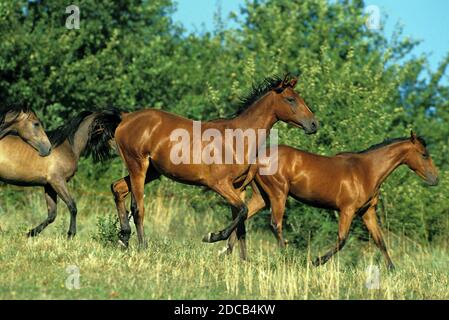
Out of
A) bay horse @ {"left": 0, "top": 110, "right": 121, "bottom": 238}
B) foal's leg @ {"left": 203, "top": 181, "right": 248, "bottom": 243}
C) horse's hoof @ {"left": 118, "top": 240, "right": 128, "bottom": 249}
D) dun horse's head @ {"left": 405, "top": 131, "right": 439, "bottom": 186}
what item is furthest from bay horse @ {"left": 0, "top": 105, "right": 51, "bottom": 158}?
dun horse's head @ {"left": 405, "top": 131, "right": 439, "bottom": 186}

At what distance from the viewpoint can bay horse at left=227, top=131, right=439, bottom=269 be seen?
11.9 m

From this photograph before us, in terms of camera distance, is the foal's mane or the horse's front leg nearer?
the horse's front leg

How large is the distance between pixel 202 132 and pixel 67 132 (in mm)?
2857

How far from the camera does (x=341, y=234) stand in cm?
1159

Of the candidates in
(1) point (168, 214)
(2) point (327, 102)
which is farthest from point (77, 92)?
(2) point (327, 102)

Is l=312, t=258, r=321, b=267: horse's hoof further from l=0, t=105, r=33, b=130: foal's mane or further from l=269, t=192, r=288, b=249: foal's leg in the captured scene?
l=0, t=105, r=33, b=130: foal's mane

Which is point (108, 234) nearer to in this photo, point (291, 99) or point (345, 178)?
point (291, 99)

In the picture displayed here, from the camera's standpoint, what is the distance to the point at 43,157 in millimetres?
12547

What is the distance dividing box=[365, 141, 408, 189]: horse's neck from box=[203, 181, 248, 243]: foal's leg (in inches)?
89.9

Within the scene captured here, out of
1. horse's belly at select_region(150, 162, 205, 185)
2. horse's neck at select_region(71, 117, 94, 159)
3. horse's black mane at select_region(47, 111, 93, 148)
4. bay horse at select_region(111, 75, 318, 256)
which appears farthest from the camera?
horse's neck at select_region(71, 117, 94, 159)

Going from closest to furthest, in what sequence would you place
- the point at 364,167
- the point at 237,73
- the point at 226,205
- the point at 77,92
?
1. the point at 364,167
2. the point at 226,205
3. the point at 77,92
4. the point at 237,73
